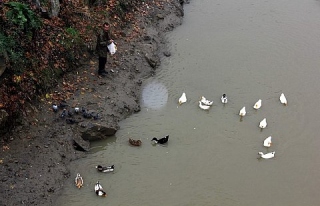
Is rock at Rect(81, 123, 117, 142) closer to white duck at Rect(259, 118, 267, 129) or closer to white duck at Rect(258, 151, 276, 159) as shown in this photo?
white duck at Rect(258, 151, 276, 159)

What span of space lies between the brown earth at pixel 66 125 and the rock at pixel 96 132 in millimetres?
30

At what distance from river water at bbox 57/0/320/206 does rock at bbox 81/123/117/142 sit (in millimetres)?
249

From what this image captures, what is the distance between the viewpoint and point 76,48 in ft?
48.0

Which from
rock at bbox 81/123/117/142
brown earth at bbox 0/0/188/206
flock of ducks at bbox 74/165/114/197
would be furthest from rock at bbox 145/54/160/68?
flock of ducks at bbox 74/165/114/197

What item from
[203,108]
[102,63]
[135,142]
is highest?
[102,63]

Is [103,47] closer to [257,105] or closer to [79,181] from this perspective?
[79,181]

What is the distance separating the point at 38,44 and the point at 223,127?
6.60 metres

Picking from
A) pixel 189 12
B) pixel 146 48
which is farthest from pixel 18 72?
pixel 189 12

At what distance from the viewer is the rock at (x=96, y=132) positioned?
1261 cm

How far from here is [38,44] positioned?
1318 centimetres

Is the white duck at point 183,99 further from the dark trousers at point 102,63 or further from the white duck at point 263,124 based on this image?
the dark trousers at point 102,63

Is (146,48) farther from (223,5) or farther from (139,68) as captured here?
(223,5)

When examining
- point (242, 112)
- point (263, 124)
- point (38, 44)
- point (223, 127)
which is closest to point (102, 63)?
point (38, 44)

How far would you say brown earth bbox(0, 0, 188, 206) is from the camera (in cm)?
1091
